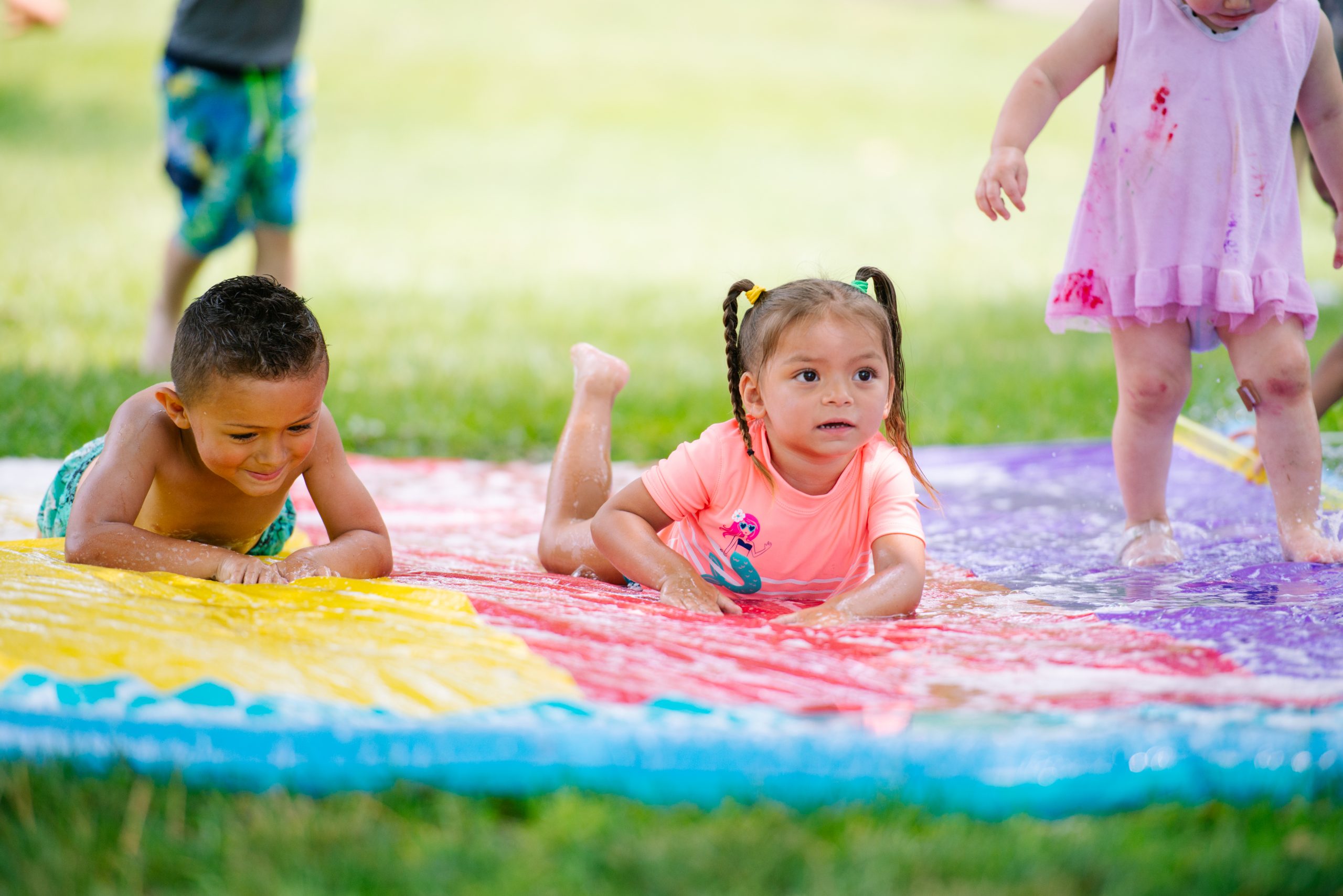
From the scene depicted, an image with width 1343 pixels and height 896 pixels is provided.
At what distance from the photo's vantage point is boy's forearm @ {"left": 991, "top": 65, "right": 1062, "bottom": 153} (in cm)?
309

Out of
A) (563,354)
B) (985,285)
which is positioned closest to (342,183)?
(985,285)

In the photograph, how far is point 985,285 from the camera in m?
9.55

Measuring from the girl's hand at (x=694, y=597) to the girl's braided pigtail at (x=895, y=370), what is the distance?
0.47 m

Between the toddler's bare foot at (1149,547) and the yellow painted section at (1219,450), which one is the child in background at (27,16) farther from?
the toddler's bare foot at (1149,547)

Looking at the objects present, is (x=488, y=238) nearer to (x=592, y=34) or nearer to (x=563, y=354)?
(x=563, y=354)

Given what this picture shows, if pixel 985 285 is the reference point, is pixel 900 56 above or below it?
above

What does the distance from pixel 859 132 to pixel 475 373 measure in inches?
512

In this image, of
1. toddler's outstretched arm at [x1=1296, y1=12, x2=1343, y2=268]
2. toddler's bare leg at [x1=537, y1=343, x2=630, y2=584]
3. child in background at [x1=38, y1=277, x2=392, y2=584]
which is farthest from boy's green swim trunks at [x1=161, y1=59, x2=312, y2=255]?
toddler's outstretched arm at [x1=1296, y1=12, x2=1343, y2=268]

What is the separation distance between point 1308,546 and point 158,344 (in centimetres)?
428

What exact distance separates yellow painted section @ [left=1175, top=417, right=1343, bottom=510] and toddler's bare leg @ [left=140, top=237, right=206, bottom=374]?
3.78 metres

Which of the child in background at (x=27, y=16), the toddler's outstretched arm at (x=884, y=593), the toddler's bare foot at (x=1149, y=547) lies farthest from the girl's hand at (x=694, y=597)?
the child in background at (x=27, y=16)

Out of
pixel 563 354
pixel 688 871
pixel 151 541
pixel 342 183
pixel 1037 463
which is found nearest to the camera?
pixel 688 871

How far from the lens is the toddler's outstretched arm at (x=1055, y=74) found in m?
3.10

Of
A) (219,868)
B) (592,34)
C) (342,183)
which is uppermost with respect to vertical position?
(592,34)
